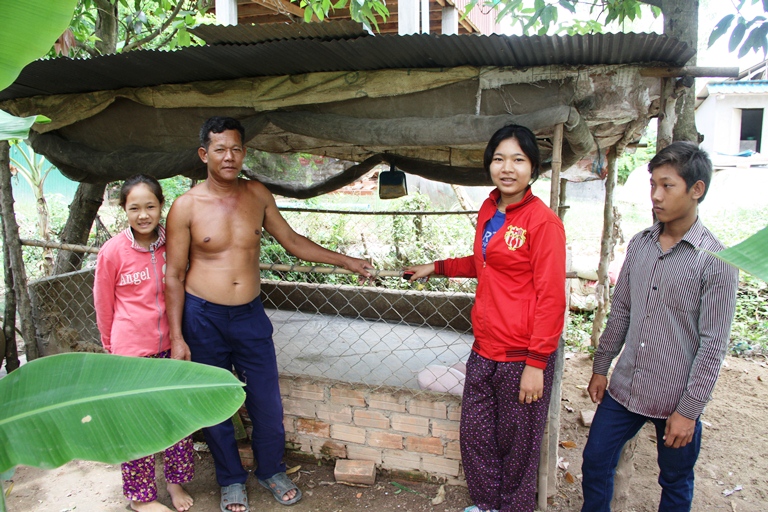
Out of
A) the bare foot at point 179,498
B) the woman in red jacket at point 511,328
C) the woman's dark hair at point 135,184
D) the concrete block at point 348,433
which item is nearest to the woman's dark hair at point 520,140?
the woman in red jacket at point 511,328

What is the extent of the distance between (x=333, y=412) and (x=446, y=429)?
2.28 ft

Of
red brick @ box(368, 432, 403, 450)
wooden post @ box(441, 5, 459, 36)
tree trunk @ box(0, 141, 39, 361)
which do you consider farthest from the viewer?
wooden post @ box(441, 5, 459, 36)

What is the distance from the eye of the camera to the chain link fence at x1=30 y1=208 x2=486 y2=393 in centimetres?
420

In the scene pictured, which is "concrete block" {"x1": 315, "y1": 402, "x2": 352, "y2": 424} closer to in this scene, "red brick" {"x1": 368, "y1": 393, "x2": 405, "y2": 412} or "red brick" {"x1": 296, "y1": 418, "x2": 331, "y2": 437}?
"red brick" {"x1": 296, "y1": 418, "x2": 331, "y2": 437}

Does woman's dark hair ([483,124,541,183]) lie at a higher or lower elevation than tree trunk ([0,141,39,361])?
higher

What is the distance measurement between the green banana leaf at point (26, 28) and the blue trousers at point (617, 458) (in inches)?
95.4

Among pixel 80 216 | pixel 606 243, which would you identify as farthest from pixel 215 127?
pixel 606 243

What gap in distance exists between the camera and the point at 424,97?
2.73m

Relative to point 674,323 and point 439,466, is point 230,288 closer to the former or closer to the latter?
point 439,466

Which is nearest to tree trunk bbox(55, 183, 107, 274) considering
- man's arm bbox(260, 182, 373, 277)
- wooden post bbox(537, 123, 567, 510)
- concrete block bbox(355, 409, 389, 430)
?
man's arm bbox(260, 182, 373, 277)

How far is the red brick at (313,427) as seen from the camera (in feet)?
10.4

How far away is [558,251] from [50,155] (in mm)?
3353

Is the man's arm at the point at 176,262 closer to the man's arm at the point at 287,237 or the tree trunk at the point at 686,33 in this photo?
the man's arm at the point at 287,237

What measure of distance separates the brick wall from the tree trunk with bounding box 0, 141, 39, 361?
232 cm
